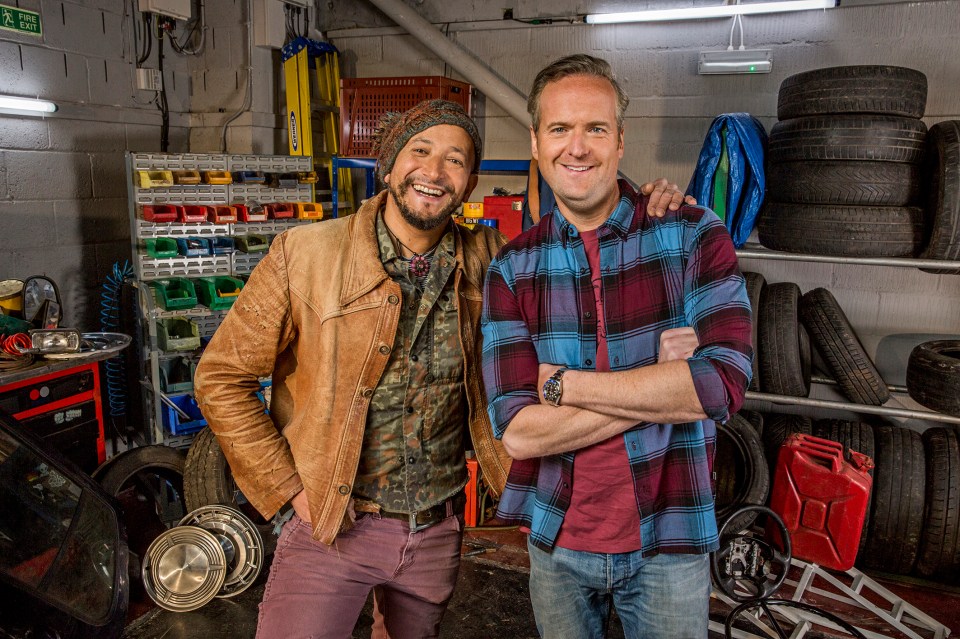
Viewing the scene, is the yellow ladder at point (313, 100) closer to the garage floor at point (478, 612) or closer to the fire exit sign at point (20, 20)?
the fire exit sign at point (20, 20)

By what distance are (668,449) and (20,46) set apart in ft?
15.4

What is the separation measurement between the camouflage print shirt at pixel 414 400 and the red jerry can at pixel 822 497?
2259mm

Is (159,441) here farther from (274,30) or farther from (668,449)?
(668,449)

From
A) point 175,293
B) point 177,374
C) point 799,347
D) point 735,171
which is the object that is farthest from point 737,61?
point 177,374

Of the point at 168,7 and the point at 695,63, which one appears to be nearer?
the point at 695,63

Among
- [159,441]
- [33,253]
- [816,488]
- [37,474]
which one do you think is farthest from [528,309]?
[33,253]

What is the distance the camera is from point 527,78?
494cm

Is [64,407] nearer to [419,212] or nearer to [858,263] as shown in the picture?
[419,212]

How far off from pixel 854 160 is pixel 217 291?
3.66 metres

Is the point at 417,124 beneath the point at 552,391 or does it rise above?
above

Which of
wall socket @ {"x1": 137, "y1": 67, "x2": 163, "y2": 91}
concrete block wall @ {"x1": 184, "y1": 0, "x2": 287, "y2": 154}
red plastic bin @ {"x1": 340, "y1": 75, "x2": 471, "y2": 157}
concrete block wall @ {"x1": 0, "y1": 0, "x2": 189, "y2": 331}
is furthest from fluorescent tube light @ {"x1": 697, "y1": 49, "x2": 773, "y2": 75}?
concrete block wall @ {"x1": 0, "y1": 0, "x2": 189, "y2": 331}

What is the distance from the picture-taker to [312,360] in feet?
6.03

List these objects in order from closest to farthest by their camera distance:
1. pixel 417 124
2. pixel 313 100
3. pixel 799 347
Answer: pixel 417 124 < pixel 799 347 < pixel 313 100

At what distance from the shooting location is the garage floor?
9.91ft
